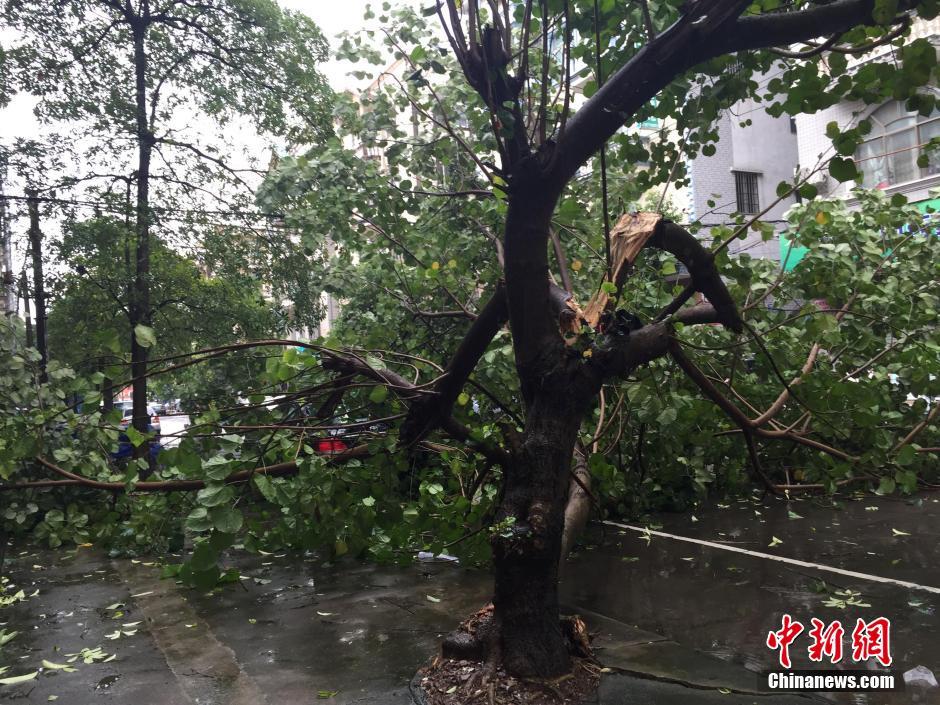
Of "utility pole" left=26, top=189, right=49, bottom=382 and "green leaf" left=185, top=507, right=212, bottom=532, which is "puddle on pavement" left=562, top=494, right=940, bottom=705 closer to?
"green leaf" left=185, top=507, right=212, bottom=532

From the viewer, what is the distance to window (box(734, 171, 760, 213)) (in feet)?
80.7

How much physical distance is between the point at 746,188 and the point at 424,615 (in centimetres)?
2210

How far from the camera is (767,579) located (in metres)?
6.41

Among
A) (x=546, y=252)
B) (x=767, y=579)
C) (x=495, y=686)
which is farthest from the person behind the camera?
(x=767, y=579)

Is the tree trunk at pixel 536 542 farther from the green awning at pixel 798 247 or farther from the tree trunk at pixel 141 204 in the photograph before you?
the tree trunk at pixel 141 204

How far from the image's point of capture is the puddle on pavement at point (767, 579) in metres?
5.01

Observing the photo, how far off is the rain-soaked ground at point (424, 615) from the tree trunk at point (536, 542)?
0.45m

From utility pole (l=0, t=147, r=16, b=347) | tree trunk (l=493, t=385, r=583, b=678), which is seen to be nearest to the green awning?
tree trunk (l=493, t=385, r=583, b=678)

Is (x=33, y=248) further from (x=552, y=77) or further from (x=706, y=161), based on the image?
(x=706, y=161)

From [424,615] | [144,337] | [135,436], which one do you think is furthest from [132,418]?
[424,615]

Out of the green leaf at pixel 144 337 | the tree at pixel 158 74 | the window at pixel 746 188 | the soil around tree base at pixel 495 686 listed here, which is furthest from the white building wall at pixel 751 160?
the green leaf at pixel 144 337

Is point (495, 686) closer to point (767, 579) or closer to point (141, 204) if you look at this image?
point (767, 579)

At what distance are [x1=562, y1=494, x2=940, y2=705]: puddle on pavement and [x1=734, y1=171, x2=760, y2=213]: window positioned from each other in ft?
55.7

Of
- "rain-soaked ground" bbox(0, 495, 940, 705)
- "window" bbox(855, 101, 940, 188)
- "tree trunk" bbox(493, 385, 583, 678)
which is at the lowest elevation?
"rain-soaked ground" bbox(0, 495, 940, 705)
